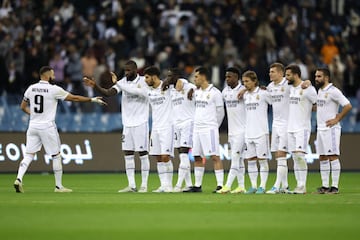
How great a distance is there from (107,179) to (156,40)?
9.23 meters

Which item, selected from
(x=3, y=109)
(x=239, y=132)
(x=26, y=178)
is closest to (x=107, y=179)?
(x=26, y=178)

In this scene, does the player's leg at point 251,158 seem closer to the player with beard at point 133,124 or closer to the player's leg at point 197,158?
the player's leg at point 197,158

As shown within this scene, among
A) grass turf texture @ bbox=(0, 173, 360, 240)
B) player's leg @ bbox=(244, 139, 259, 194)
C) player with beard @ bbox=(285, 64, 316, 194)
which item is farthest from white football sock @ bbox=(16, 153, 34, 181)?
player with beard @ bbox=(285, 64, 316, 194)

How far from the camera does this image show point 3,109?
1192 inches

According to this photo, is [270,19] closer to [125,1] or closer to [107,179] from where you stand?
[125,1]

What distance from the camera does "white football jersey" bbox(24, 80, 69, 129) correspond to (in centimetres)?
2239

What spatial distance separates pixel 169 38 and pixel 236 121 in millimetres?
14615

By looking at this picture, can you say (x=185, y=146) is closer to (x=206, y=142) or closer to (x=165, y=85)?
(x=206, y=142)

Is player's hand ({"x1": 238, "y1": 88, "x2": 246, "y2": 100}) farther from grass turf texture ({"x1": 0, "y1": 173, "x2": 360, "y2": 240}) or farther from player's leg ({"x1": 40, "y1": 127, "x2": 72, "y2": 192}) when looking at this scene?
player's leg ({"x1": 40, "y1": 127, "x2": 72, "y2": 192})

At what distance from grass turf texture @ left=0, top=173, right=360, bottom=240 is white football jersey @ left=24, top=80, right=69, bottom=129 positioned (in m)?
1.52

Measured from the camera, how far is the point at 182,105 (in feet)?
75.3

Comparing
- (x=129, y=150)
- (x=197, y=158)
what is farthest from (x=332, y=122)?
(x=129, y=150)

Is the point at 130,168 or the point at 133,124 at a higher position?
the point at 133,124

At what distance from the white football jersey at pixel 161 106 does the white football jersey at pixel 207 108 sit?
0.71 metres
